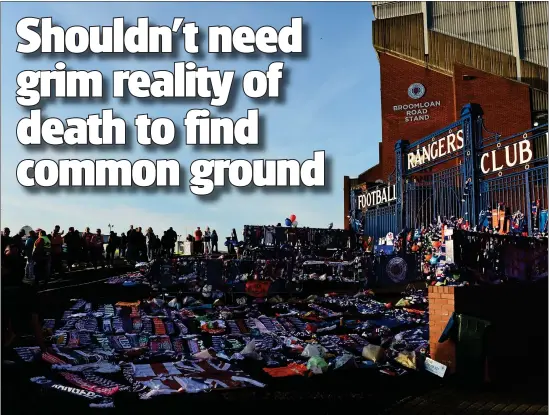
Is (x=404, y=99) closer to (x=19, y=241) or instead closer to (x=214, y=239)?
(x=214, y=239)

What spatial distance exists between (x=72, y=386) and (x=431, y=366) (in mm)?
3933

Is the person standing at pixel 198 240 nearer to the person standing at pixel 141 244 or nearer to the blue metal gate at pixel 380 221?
the person standing at pixel 141 244


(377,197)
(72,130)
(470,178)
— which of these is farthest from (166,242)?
(72,130)

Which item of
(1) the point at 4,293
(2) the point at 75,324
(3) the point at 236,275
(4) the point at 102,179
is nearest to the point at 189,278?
(3) the point at 236,275

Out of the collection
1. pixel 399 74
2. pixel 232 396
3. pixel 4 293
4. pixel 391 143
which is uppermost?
pixel 399 74

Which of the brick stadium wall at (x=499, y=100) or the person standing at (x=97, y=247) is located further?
the brick stadium wall at (x=499, y=100)

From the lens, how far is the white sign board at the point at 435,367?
18.8 feet

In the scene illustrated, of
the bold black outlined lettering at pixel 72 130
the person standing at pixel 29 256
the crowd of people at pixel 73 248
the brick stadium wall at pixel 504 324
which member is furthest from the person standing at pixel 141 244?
the brick stadium wall at pixel 504 324

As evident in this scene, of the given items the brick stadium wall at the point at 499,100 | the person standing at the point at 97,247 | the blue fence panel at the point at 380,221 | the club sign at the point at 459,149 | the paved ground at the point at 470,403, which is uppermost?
the brick stadium wall at the point at 499,100

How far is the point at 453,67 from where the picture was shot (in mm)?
28656

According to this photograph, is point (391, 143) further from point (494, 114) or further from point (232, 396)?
point (232, 396)

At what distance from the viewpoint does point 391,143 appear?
30344 millimetres

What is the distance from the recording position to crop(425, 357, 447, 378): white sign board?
18.8ft

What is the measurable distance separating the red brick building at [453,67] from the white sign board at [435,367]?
24.0m
